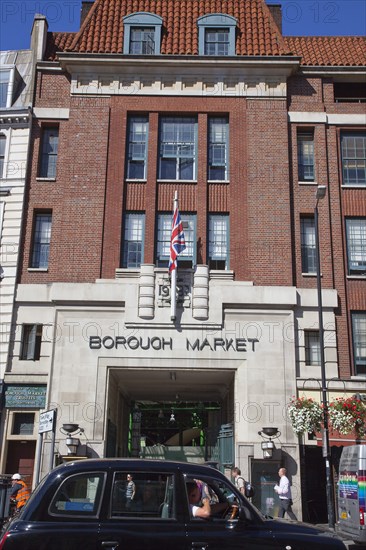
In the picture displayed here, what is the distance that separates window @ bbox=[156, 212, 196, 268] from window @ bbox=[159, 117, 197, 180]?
5.92 ft

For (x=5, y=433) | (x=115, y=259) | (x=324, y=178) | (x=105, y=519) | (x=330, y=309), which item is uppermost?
(x=324, y=178)

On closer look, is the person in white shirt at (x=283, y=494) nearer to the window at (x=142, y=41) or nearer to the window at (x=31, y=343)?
the window at (x=31, y=343)

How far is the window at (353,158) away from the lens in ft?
83.4

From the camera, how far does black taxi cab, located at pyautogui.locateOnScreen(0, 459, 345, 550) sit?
684cm

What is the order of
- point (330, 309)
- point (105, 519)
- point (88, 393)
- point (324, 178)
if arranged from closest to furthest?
point (105, 519), point (88, 393), point (330, 309), point (324, 178)

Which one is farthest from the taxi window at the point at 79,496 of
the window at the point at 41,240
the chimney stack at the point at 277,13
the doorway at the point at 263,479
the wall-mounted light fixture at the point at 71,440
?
the chimney stack at the point at 277,13

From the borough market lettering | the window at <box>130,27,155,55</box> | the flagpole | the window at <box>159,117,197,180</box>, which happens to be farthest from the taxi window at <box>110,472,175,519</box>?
the window at <box>130,27,155,55</box>

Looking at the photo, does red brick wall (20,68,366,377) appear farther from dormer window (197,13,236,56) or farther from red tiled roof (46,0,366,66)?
dormer window (197,13,236,56)

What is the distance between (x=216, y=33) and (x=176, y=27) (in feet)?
6.09

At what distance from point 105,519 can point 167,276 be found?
1618 cm

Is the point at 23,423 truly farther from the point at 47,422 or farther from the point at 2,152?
the point at 2,152

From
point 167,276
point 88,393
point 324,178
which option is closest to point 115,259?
point 167,276

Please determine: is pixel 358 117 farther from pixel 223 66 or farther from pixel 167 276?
pixel 167 276

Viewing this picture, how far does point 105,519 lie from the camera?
23.0 feet
